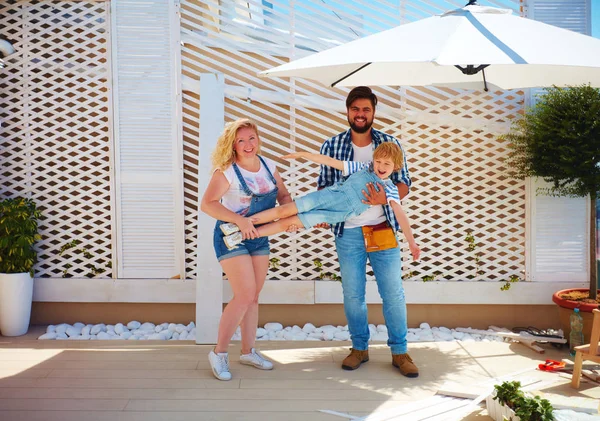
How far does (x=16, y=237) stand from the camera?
13.7 ft

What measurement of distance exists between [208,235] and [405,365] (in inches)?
65.1

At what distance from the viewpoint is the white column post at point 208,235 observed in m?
4.00

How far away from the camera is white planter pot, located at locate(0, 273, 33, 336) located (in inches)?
162

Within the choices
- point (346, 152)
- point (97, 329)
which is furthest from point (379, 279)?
point (97, 329)

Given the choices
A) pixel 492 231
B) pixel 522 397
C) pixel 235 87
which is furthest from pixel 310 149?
pixel 522 397

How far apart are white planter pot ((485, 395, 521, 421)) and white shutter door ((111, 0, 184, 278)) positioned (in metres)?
2.61

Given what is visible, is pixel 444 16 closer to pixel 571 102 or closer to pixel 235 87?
pixel 571 102

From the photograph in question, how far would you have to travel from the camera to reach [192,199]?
4.54m

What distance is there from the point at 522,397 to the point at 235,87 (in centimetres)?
300

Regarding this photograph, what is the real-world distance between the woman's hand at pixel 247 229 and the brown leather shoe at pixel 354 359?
1.02 meters

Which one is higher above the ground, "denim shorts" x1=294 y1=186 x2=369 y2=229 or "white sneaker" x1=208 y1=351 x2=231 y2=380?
"denim shorts" x1=294 y1=186 x2=369 y2=229

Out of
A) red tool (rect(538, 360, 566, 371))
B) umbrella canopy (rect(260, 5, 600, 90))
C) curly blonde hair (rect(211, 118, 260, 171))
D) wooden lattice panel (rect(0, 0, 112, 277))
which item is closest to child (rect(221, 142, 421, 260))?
curly blonde hair (rect(211, 118, 260, 171))

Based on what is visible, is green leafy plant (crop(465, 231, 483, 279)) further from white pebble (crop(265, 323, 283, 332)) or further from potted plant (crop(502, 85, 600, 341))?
white pebble (crop(265, 323, 283, 332))

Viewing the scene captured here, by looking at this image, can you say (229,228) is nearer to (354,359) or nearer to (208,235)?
(208,235)
